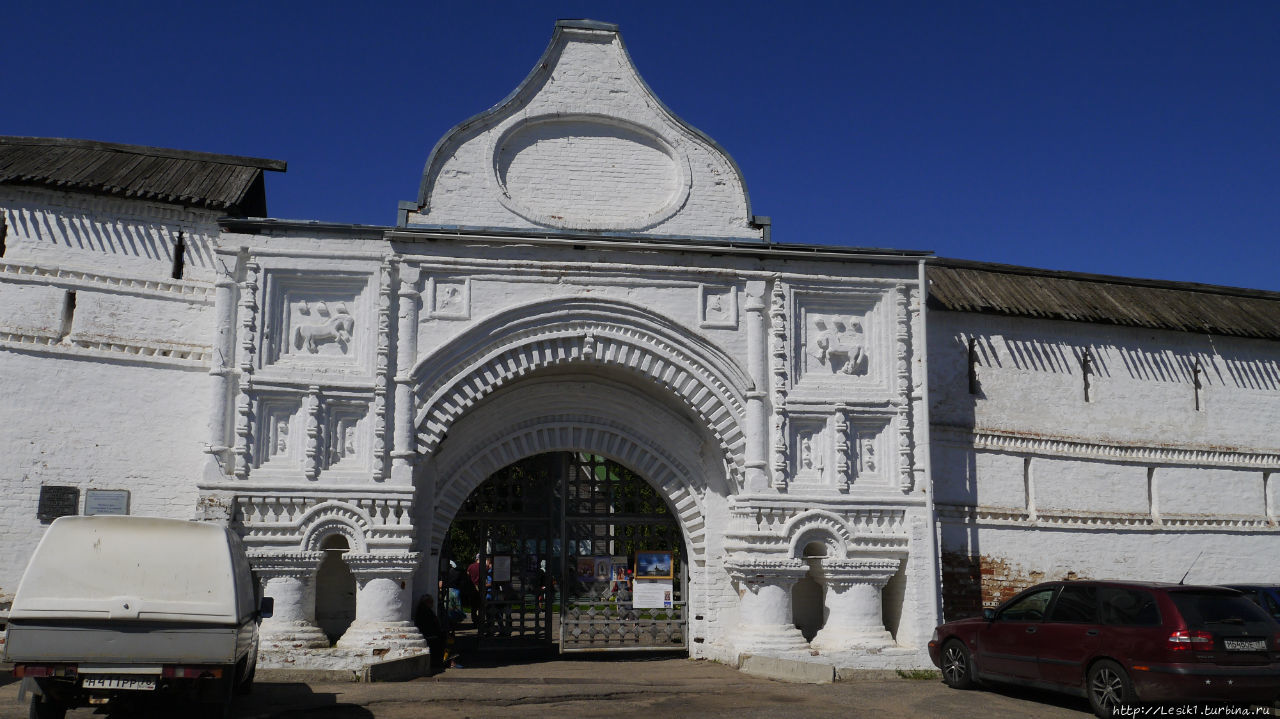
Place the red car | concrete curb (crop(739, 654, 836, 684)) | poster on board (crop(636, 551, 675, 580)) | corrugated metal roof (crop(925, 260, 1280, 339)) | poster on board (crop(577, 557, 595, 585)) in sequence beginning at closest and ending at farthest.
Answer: the red car → concrete curb (crop(739, 654, 836, 684)) → poster on board (crop(577, 557, 595, 585)) → poster on board (crop(636, 551, 675, 580)) → corrugated metal roof (crop(925, 260, 1280, 339))

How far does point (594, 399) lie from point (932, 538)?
175 inches

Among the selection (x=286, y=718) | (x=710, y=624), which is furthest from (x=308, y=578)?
(x=710, y=624)

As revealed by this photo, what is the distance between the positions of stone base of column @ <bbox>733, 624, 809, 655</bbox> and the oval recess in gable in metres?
5.00

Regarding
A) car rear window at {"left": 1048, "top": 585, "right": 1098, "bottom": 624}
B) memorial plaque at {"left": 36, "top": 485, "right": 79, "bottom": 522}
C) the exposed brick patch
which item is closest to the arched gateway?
the exposed brick patch

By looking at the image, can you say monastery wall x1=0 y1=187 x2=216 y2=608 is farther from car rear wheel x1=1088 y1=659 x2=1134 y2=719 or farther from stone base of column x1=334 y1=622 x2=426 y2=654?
car rear wheel x1=1088 y1=659 x2=1134 y2=719

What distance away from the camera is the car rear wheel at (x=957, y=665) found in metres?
11.2

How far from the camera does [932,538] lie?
1309 centimetres

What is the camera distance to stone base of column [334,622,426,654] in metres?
11.8

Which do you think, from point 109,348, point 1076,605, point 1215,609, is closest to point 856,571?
point 1076,605

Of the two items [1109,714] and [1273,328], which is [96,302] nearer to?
[1109,714]

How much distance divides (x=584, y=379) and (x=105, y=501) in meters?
5.62

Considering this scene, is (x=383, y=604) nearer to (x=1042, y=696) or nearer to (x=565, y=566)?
(x=565, y=566)

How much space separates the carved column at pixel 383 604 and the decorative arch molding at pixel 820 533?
436 cm

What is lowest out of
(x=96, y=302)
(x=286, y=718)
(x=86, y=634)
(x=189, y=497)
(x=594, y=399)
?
(x=286, y=718)
